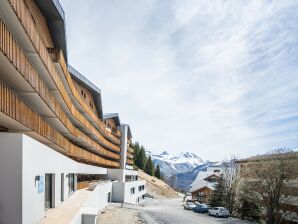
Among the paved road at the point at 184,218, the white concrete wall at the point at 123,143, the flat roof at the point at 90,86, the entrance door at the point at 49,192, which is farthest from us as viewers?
the white concrete wall at the point at 123,143

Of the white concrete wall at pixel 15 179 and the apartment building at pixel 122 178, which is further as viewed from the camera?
the apartment building at pixel 122 178

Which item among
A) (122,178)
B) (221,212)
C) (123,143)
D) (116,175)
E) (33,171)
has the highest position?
(123,143)

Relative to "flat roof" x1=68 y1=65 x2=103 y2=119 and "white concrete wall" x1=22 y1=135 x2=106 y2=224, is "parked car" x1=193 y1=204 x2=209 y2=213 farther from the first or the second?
"white concrete wall" x1=22 y1=135 x2=106 y2=224

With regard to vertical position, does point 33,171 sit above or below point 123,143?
below

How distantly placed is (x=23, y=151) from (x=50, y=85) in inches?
434

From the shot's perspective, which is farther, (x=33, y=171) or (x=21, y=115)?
(x=21, y=115)

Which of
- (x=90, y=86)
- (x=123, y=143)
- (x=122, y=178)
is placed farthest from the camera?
(x=123, y=143)

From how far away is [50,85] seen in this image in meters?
21.8

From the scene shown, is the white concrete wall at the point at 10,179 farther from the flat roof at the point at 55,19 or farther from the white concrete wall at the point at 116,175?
A: the white concrete wall at the point at 116,175

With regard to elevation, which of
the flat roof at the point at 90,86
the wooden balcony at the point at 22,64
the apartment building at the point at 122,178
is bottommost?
the apartment building at the point at 122,178

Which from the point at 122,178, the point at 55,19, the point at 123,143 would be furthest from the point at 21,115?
the point at 123,143

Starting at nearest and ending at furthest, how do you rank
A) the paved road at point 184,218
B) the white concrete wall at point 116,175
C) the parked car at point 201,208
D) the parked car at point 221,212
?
the paved road at point 184,218 < the parked car at point 221,212 < the parked car at point 201,208 < the white concrete wall at point 116,175

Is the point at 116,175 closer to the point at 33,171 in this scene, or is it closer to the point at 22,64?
the point at 33,171

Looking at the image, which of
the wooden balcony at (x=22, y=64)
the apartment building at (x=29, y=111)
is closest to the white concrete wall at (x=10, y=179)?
the apartment building at (x=29, y=111)
